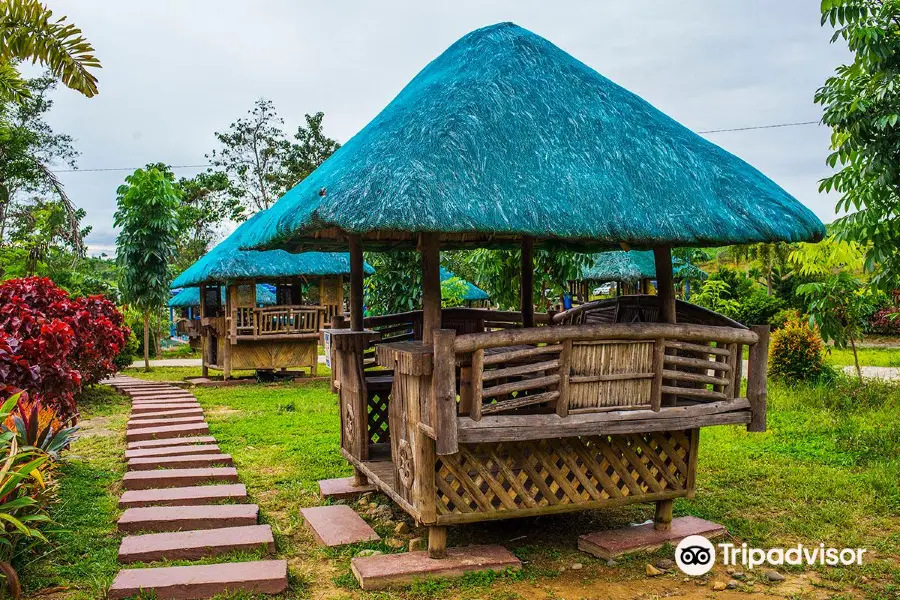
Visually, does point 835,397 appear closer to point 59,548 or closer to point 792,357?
point 792,357

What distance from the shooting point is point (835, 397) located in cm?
1020

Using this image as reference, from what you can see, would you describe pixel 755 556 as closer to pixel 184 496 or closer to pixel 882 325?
pixel 184 496

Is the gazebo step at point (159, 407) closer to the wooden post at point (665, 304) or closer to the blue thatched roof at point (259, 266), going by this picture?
the blue thatched roof at point (259, 266)

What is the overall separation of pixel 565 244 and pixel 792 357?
5839 millimetres

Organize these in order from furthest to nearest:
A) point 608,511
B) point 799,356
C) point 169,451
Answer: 1. point 799,356
2. point 169,451
3. point 608,511

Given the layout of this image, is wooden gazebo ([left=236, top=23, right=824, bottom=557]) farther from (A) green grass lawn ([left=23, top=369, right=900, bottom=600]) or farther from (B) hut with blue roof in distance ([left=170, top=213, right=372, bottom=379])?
(B) hut with blue roof in distance ([left=170, top=213, right=372, bottom=379])

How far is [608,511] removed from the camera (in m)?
6.20

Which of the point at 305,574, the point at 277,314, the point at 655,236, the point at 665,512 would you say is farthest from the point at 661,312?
the point at 277,314

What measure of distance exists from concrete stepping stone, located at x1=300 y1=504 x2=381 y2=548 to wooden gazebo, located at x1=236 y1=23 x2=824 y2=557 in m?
0.37

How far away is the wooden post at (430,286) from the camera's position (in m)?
4.98

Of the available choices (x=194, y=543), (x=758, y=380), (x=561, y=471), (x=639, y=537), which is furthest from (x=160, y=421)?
(x=758, y=380)

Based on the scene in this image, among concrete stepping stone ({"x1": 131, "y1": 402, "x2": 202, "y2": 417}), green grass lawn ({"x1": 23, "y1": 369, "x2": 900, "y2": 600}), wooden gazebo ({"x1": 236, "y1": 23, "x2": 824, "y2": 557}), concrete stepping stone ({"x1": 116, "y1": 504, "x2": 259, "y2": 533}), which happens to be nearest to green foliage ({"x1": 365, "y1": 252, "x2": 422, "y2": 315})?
green grass lawn ({"x1": 23, "y1": 369, "x2": 900, "y2": 600})

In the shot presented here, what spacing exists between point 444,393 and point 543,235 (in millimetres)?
1228

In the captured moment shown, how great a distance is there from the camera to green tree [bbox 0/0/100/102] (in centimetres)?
728
